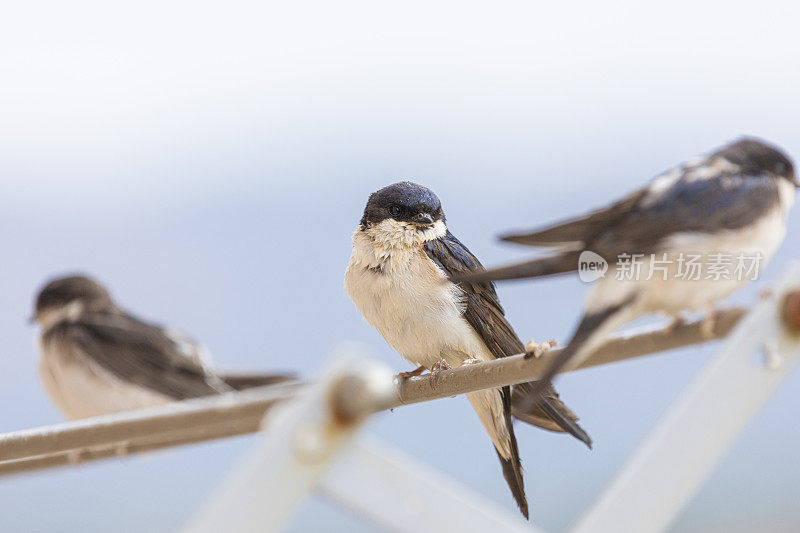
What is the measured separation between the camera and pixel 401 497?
0.55 m

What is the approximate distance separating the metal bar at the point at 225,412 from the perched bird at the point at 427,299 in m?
0.50

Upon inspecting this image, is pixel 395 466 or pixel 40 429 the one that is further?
pixel 40 429

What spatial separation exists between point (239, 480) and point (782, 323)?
37 centimetres

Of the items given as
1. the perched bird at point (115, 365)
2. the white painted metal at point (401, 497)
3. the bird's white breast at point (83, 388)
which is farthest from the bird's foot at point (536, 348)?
the bird's white breast at point (83, 388)

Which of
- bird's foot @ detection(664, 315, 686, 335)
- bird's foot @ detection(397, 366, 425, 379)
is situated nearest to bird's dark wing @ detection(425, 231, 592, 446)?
bird's foot @ detection(397, 366, 425, 379)

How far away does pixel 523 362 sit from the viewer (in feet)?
3.52

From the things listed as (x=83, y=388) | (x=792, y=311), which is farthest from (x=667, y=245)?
(x=83, y=388)

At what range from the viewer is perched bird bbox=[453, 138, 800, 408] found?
0.95 metres

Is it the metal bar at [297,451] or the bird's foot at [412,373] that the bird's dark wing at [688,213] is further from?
the bird's foot at [412,373]

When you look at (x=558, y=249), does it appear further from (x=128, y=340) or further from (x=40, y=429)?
(x=128, y=340)

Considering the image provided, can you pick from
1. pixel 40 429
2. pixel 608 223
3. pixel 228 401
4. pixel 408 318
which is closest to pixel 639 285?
pixel 608 223

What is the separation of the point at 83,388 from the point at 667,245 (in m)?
1.66

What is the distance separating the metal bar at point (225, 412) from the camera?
0.86 m

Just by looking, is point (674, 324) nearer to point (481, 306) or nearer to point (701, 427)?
point (701, 427)
